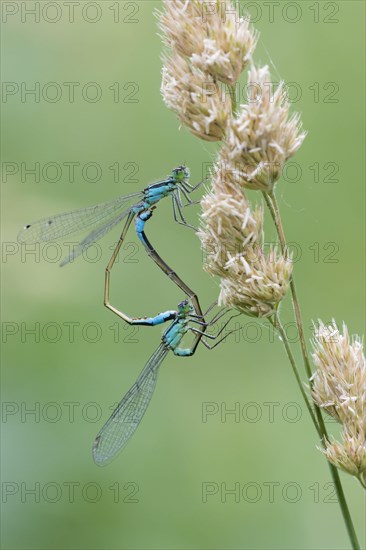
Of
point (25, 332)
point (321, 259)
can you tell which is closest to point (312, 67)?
point (321, 259)

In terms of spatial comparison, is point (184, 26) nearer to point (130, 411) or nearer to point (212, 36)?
point (212, 36)

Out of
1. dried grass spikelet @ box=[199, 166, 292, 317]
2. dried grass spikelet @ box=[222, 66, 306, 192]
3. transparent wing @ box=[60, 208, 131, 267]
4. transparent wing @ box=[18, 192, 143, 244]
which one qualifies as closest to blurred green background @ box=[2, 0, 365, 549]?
transparent wing @ box=[18, 192, 143, 244]

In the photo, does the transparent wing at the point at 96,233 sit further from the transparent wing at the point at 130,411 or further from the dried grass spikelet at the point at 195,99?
the dried grass spikelet at the point at 195,99

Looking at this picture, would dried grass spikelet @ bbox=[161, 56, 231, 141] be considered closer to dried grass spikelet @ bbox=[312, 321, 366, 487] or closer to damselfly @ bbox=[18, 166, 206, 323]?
dried grass spikelet @ bbox=[312, 321, 366, 487]

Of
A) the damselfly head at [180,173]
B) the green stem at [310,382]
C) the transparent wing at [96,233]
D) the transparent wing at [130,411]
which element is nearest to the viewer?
the green stem at [310,382]

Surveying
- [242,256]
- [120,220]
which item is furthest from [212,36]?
[120,220]

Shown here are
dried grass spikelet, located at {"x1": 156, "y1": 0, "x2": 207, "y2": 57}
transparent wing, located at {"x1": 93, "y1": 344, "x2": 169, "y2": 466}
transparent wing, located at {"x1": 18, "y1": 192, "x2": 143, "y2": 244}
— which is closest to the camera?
dried grass spikelet, located at {"x1": 156, "y1": 0, "x2": 207, "y2": 57}

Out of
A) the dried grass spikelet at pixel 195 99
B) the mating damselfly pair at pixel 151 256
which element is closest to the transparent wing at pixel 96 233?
the mating damselfly pair at pixel 151 256

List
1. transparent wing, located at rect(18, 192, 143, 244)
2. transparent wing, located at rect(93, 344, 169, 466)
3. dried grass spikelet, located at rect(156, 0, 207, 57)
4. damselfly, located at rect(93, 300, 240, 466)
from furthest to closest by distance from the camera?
transparent wing, located at rect(18, 192, 143, 244)
transparent wing, located at rect(93, 344, 169, 466)
damselfly, located at rect(93, 300, 240, 466)
dried grass spikelet, located at rect(156, 0, 207, 57)

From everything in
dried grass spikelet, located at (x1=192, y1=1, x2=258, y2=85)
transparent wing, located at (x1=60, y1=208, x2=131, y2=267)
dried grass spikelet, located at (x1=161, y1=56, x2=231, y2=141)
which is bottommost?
transparent wing, located at (x1=60, y1=208, x2=131, y2=267)
